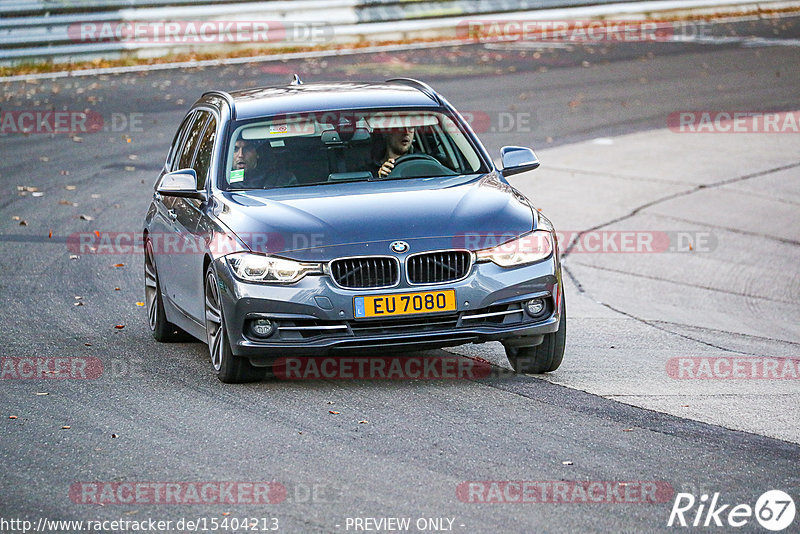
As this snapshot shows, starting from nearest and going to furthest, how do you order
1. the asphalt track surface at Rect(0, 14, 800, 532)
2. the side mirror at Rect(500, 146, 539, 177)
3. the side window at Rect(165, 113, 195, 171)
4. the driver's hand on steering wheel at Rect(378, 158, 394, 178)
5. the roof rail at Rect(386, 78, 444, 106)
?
the asphalt track surface at Rect(0, 14, 800, 532), the driver's hand on steering wheel at Rect(378, 158, 394, 178), the side mirror at Rect(500, 146, 539, 177), the roof rail at Rect(386, 78, 444, 106), the side window at Rect(165, 113, 195, 171)

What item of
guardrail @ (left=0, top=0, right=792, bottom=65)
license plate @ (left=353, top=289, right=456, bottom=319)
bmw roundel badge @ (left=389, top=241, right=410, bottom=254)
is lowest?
guardrail @ (left=0, top=0, right=792, bottom=65)

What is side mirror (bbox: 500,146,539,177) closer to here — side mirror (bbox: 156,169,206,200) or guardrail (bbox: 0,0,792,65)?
side mirror (bbox: 156,169,206,200)

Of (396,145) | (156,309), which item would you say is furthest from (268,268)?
→ (156,309)

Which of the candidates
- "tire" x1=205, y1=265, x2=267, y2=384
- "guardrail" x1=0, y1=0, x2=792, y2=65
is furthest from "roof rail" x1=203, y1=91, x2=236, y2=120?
"guardrail" x1=0, y1=0, x2=792, y2=65

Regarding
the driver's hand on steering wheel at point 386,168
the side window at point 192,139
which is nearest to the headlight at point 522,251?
the driver's hand on steering wheel at point 386,168

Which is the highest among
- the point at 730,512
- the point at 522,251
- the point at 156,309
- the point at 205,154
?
the point at 205,154

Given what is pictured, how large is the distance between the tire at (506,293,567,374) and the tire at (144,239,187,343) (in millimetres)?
2536

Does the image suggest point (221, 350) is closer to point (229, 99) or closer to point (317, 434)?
point (317, 434)

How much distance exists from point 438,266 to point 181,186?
189 centimetres

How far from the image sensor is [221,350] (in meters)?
7.80

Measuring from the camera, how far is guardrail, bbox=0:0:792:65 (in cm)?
2438

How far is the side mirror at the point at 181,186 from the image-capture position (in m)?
8.35

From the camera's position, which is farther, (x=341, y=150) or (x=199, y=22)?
(x=199, y=22)

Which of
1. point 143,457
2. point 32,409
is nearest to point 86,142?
point 32,409
